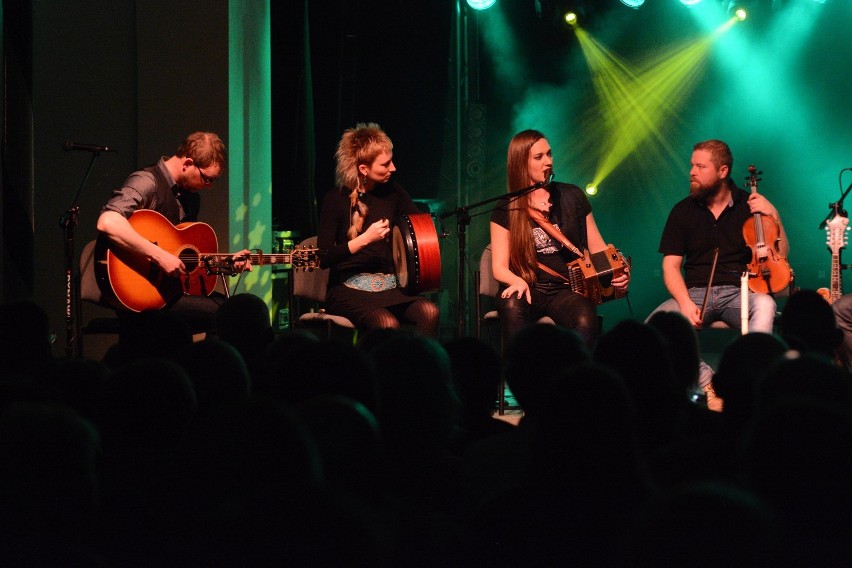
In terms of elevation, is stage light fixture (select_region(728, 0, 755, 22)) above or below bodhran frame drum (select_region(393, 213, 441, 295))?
above

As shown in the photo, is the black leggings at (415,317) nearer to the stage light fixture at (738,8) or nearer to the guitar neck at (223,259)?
the guitar neck at (223,259)

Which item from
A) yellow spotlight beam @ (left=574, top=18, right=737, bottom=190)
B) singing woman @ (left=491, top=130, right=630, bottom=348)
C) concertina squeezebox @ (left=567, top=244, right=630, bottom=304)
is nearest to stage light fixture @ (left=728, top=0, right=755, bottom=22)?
yellow spotlight beam @ (left=574, top=18, right=737, bottom=190)

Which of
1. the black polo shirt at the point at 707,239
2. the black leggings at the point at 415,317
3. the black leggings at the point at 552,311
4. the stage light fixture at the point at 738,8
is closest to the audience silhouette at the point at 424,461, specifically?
the black leggings at the point at 552,311

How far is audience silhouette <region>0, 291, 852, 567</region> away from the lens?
93cm

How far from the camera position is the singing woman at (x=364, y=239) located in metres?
4.63

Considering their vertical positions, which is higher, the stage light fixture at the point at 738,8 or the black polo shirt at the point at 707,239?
the stage light fixture at the point at 738,8

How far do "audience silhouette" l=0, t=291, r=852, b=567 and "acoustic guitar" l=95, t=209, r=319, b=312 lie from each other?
264 centimetres

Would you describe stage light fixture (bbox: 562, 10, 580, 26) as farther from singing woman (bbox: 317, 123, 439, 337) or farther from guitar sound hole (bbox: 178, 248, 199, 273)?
guitar sound hole (bbox: 178, 248, 199, 273)

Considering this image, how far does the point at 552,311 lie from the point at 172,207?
7.12ft

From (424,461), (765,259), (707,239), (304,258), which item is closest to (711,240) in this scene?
(707,239)

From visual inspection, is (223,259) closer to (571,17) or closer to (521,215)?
(521,215)

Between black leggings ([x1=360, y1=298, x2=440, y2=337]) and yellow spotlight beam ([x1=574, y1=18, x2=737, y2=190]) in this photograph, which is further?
yellow spotlight beam ([x1=574, y1=18, x2=737, y2=190])

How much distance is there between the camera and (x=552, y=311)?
460 cm

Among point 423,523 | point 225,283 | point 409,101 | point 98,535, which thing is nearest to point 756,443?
point 423,523
